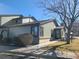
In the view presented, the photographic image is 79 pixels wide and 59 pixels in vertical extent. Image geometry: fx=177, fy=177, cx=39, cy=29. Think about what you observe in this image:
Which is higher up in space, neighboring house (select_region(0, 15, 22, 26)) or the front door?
neighboring house (select_region(0, 15, 22, 26))

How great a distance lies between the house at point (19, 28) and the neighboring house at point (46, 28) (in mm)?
2149

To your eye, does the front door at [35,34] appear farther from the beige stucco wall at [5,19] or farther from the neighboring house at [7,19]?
the beige stucco wall at [5,19]

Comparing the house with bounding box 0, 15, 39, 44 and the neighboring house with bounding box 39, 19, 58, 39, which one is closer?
the house with bounding box 0, 15, 39, 44

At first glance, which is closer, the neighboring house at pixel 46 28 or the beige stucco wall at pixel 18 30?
the beige stucco wall at pixel 18 30

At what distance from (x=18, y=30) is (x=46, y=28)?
5.50 m

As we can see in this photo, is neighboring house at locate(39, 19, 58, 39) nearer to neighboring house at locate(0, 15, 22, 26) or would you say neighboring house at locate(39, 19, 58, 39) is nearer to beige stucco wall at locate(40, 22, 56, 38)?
beige stucco wall at locate(40, 22, 56, 38)

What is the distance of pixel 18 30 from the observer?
28453 millimetres

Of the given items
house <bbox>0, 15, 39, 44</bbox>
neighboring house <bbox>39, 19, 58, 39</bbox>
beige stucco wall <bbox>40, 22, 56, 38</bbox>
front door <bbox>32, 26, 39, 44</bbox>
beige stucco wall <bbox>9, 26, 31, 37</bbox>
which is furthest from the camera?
beige stucco wall <bbox>40, 22, 56, 38</bbox>

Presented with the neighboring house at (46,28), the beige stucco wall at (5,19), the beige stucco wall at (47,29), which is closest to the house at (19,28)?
the beige stucco wall at (5,19)

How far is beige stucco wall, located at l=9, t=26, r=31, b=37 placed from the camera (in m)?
27.1

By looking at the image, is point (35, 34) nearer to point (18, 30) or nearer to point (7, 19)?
point (18, 30)

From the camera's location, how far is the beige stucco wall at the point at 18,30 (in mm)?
27109

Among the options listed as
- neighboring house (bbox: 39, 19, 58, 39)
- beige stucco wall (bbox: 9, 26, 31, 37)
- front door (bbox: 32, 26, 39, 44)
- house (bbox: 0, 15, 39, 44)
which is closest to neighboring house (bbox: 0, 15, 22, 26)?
house (bbox: 0, 15, 39, 44)

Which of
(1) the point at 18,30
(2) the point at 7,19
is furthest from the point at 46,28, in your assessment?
(2) the point at 7,19
